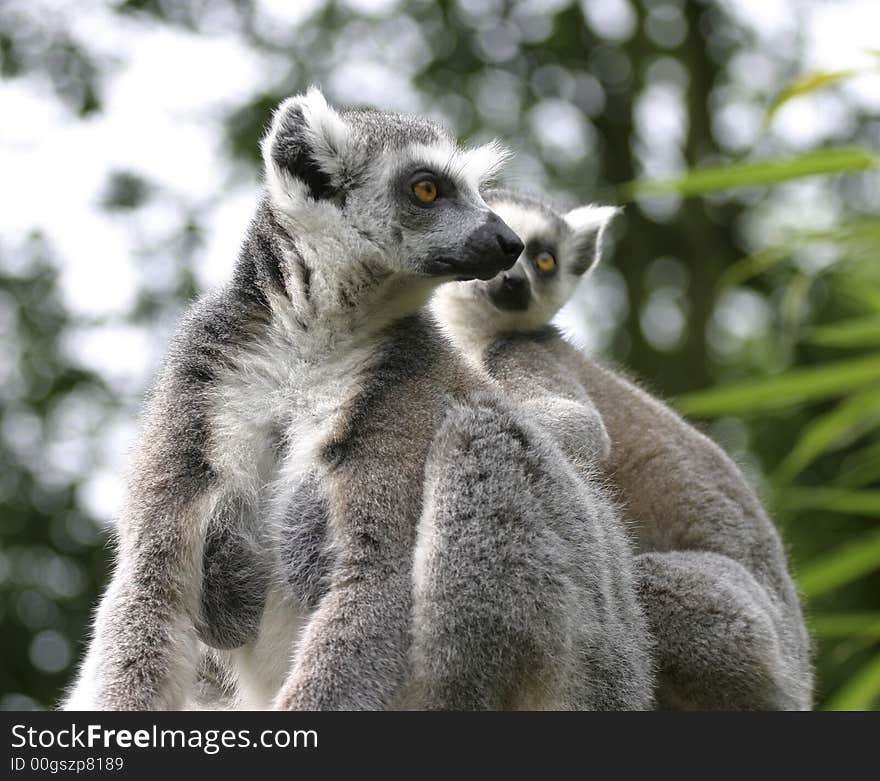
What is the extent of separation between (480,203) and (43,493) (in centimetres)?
988

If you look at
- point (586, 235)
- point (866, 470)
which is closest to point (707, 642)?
point (866, 470)

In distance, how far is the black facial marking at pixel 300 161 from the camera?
430 cm

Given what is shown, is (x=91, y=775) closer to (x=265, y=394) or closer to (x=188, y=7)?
(x=265, y=394)

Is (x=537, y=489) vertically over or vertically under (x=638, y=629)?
over

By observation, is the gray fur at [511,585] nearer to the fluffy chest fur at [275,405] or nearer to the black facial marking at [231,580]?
the fluffy chest fur at [275,405]

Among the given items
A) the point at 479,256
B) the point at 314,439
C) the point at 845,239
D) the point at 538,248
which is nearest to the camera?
the point at 314,439

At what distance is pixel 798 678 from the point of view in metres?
4.99

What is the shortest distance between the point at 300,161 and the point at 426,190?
473 mm

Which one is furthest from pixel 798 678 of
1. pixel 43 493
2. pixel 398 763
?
pixel 43 493

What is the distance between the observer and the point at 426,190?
4410 mm

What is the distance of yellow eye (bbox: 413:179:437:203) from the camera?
14.4ft

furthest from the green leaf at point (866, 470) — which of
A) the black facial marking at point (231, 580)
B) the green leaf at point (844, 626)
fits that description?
the black facial marking at point (231, 580)

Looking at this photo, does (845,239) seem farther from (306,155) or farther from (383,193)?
(306,155)

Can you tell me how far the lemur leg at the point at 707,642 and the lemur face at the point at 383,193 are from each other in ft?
4.57
